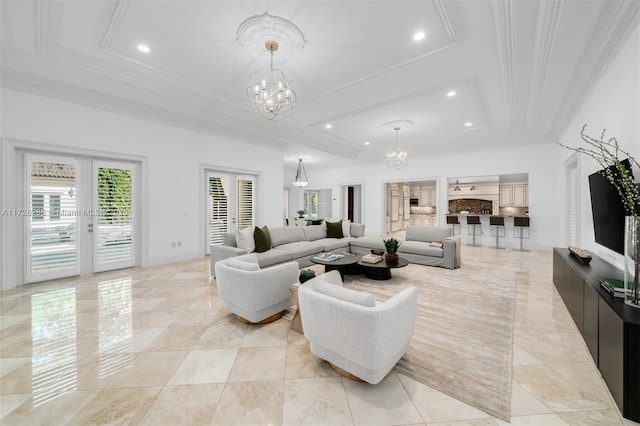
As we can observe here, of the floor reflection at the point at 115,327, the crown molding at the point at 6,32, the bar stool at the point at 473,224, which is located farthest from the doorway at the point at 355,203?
the crown molding at the point at 6,32

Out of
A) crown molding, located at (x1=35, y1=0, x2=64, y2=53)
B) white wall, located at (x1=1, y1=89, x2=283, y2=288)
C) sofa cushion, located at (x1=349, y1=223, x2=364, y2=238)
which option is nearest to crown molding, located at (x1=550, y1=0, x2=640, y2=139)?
sofa cushion, located at (x1=349, y1=223, x2=364, y2=238)

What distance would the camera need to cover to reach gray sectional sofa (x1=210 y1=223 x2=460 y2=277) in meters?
4.34

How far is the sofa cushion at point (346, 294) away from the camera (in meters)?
1.70

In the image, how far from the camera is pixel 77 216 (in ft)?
14.3

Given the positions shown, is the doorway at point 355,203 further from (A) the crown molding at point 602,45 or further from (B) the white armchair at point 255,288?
(B) the white armchair at point 255,288

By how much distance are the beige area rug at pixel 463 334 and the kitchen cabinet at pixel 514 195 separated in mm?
5464

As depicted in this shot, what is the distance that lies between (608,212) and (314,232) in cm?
460

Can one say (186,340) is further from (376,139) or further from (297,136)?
(376,139)

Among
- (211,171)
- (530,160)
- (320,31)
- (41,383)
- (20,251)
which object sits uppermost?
(320,31)

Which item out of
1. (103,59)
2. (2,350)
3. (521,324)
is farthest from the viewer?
(103,59)

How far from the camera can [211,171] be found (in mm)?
6262

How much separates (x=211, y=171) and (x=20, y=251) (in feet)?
11.3

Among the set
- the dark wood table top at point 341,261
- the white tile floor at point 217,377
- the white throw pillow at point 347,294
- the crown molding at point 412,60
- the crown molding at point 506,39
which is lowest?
the white tile floor at point 217,377

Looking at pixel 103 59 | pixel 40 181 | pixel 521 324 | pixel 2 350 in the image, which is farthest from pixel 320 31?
pixel 40 181
